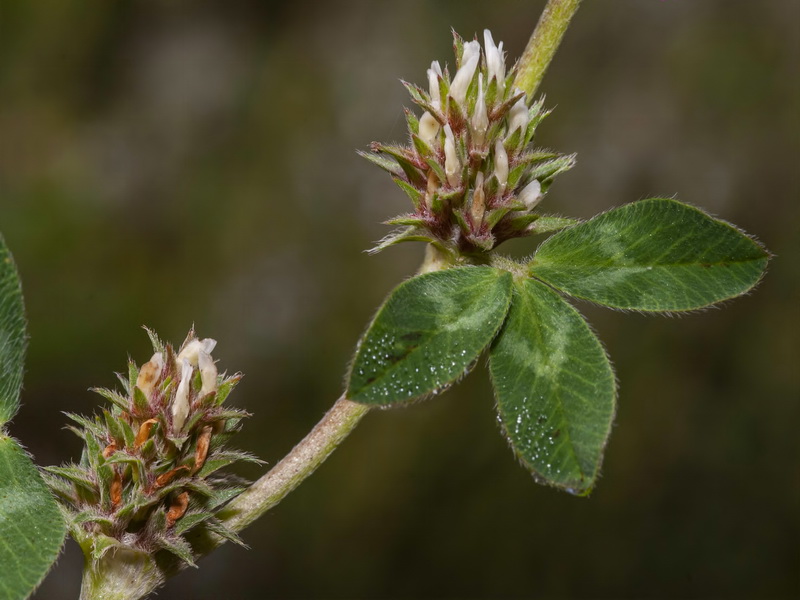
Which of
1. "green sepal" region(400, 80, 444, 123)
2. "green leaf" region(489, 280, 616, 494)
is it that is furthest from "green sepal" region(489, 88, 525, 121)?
"green leaf" region(489, 280, 616, 494)

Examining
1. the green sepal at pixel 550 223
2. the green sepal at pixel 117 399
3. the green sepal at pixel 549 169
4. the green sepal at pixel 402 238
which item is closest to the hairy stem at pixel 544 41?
the green sepal at pixel 549 169

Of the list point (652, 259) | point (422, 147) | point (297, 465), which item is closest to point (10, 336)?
point (297, 465)

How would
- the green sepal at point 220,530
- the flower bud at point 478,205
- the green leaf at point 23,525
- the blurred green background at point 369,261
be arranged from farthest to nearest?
the blurred green background at point 369,261 < the flower bud at point 478,205 < the green sepal at point 220,530 < the green leaf at point 23,525

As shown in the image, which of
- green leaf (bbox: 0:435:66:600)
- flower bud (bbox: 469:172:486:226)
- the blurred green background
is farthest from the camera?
the blurred green background

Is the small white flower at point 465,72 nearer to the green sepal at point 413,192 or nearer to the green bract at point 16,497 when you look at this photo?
the green sepal at point 413,192

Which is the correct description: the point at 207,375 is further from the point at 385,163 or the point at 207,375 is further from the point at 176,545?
the point at 385,163

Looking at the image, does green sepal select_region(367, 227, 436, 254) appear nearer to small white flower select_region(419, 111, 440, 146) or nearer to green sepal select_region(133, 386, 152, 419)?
small white flower select_region(419, 111, 440, 146)

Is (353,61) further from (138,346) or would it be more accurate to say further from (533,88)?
(533,88)
